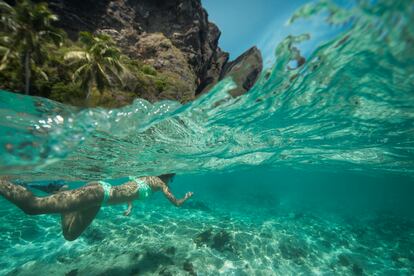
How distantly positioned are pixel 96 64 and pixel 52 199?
1055 cm

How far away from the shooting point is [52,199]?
6.35m

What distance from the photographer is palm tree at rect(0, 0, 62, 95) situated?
36.5 feet

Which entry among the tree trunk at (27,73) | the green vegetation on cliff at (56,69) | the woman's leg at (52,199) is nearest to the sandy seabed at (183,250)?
the woman's leg at (52,199)

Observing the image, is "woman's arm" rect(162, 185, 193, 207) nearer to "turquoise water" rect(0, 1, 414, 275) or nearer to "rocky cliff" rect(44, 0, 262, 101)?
"turquoise water" rect(0, 1, 414, 275)

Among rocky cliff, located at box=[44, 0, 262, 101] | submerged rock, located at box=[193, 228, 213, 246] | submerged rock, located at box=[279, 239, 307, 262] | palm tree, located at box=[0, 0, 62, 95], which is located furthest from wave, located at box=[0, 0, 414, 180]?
submerged rock, located at box=[279, 239, 307, 262]

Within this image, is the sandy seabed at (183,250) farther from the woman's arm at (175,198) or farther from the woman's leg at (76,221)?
the woman's arm at (175,198)

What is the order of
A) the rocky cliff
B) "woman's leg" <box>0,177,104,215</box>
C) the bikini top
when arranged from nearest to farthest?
"woman's leg" <box>0,177,104,215</box> → the bikini top → the rocky cliff

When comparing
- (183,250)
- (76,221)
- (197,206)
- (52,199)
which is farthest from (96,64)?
(197,206)

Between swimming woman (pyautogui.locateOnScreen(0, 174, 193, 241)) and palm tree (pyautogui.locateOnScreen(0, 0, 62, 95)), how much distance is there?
514cm

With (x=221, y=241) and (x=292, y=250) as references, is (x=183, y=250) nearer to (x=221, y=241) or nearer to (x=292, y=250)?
(x=221, y=241)

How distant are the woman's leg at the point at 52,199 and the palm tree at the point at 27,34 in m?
5.08

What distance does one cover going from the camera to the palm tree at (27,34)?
11125mm

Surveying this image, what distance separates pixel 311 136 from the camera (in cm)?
1692

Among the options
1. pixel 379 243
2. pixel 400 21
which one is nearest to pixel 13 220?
pixel 400 21
